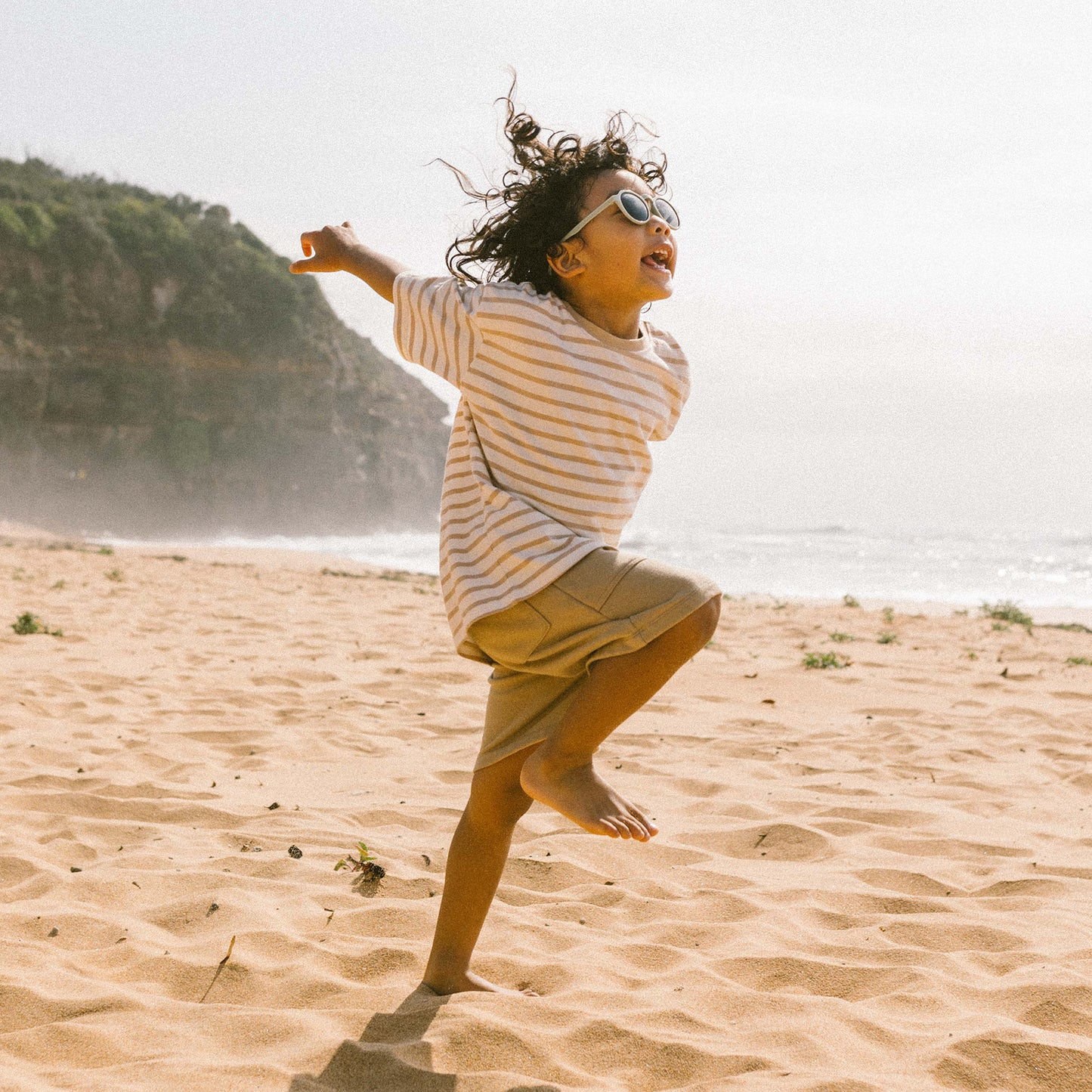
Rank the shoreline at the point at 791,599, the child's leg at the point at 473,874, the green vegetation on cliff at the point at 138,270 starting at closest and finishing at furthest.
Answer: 1. the child's leg at the point at 473,874
2. the shoreline at the point at 791,599
3. the green vegetation on cliff at the point at 138,270

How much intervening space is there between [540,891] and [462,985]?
87 cm

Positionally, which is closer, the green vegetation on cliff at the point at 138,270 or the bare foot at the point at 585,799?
the bare foot at the point at 585,799

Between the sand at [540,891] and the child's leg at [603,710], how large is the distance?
1.88 feet

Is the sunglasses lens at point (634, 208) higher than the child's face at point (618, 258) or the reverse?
higher

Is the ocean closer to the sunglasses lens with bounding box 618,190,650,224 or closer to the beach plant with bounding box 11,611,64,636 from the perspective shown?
the beach plant with bounding box 11,611,64,636

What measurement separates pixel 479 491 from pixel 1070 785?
345 cm

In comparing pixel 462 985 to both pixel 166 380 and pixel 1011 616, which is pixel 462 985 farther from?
pixel 166 380

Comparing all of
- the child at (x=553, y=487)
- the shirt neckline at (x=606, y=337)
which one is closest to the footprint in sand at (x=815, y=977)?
the child at (x=553, y=487)

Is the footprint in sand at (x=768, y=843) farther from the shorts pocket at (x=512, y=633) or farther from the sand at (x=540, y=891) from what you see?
the shorts pocket at (x=512, y=633)

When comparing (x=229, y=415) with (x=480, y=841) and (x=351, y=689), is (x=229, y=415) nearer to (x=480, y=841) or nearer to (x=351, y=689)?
(x=351, y=689)

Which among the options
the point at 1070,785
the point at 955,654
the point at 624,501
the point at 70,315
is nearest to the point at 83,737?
the point at 624,501

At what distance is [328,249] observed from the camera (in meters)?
2.61

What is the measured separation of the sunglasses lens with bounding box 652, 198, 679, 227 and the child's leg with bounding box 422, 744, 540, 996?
1280mm

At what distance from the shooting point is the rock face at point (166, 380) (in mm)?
35656
